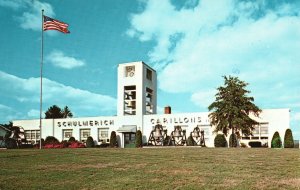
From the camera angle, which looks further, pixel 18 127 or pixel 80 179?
pixel 18 127

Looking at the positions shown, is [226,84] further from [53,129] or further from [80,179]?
[80,179]

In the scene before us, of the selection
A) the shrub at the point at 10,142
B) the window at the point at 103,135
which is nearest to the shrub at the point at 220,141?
the window at the point at 103,135

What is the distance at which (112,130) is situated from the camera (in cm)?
4909

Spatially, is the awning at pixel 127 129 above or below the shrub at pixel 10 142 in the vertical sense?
above

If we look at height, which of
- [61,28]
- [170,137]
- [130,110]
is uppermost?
[61,28]

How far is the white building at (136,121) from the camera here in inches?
1662

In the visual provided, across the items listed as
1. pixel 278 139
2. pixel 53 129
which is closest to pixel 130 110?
pixel 53 129

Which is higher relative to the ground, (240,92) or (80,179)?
(240,92)

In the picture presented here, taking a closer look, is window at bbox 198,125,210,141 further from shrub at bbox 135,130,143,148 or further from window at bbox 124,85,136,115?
window at bbox 124,85,136,115

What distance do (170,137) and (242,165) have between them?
31.2m

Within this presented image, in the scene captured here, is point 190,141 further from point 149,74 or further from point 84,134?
point 84,134

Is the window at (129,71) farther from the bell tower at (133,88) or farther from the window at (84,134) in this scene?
the window at (84,134)

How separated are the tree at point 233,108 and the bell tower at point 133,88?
11.6m

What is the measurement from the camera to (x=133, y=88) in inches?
1955
